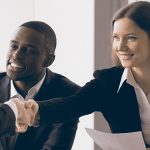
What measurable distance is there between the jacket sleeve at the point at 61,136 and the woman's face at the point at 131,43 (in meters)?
0.30

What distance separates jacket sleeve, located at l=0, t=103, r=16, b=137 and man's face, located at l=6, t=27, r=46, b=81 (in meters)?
0.28

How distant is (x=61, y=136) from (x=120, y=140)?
1.02 ft

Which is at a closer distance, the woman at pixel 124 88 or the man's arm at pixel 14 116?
the man's arm at pixel 14 116

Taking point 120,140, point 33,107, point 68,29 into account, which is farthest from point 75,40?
point 120,140

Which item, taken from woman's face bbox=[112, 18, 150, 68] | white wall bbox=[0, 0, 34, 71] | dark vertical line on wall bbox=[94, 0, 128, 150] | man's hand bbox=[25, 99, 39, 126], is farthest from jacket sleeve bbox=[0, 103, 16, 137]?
white wall bbox=[0, 0, 34, 71]

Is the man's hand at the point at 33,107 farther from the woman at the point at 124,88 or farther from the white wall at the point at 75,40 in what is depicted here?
the white wall at the point at 75,40

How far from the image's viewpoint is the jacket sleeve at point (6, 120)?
100 cm

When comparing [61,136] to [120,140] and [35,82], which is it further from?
[120,140]

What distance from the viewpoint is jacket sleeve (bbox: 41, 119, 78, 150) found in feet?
4.33

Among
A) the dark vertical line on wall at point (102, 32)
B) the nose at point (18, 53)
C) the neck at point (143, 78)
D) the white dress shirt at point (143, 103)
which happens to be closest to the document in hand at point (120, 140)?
the white dress shirt at point (143, 103)

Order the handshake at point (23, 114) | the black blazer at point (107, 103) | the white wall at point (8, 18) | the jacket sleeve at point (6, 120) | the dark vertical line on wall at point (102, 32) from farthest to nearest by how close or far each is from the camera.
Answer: the white wall at point (8, 18), the dark vertical line on wall at point (102, 32), the black blazer at point (107, 103), the handshake at point (23, 114), the jacket sleeve at point (6, 120)

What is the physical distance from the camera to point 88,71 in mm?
1898

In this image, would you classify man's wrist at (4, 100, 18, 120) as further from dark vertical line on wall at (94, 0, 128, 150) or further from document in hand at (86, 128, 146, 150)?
dark vertical line on wall at (94, 0, 128, 150)

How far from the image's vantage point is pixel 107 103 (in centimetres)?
132
